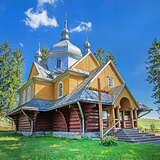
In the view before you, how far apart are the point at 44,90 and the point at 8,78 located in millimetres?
9783

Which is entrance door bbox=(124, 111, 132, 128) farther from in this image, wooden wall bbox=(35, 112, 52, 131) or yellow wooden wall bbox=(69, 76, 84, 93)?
wooden wall bbox=(35, 112, 52, 131)

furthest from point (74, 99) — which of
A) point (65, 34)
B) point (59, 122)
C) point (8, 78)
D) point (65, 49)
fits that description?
point (8, 78)

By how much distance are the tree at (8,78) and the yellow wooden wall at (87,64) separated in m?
12.0

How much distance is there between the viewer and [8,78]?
2841 cm

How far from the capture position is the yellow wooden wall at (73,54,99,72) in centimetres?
2069

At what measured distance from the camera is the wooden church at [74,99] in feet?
49.1

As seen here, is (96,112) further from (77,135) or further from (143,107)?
(143,107)

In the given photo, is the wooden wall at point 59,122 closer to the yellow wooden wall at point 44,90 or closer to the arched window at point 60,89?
the arched window at point 60,89

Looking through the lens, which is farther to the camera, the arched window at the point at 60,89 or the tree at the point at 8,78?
the tree at the point at 8,78

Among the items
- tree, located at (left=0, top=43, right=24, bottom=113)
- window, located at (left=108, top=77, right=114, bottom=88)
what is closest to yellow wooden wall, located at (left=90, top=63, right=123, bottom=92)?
window, located at (left=108, top=77, right=114, bottom=88)

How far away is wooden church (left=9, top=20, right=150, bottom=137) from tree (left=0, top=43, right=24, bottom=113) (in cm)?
353

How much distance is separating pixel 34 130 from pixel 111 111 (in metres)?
7.54

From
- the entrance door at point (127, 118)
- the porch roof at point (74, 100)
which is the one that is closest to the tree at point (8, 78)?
the porch roof at point (74, 100)

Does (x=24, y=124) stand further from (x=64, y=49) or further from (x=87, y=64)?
(x=64, y=49)
